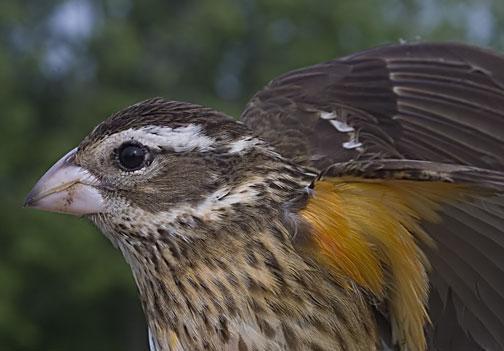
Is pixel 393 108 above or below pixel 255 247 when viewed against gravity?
above

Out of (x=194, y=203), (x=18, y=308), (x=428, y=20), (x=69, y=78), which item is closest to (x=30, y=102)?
(x=69, y=78)

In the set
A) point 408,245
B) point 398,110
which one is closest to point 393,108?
point 398,110

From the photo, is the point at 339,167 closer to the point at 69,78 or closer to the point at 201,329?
the point at 201,329

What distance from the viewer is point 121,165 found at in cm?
263

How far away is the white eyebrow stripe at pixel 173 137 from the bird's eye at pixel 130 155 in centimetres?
2

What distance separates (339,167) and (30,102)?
645 inches

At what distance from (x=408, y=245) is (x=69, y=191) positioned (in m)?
0.96

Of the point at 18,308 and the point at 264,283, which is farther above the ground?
the point at 264,283

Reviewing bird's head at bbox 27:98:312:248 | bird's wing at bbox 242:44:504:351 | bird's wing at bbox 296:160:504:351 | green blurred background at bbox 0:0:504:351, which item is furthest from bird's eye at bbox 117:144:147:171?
green blurred background at bbox 0:0:504:351

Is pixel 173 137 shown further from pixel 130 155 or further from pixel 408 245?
pixel 408 245

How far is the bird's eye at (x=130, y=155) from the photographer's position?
103 inches

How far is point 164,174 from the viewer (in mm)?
2660

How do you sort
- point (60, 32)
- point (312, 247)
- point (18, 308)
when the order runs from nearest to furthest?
point (312, 247)
point (18, 308)
point (60, 32)

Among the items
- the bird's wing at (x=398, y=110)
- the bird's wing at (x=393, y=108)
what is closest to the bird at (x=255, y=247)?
the bird's wing at (x=398, y=110)
